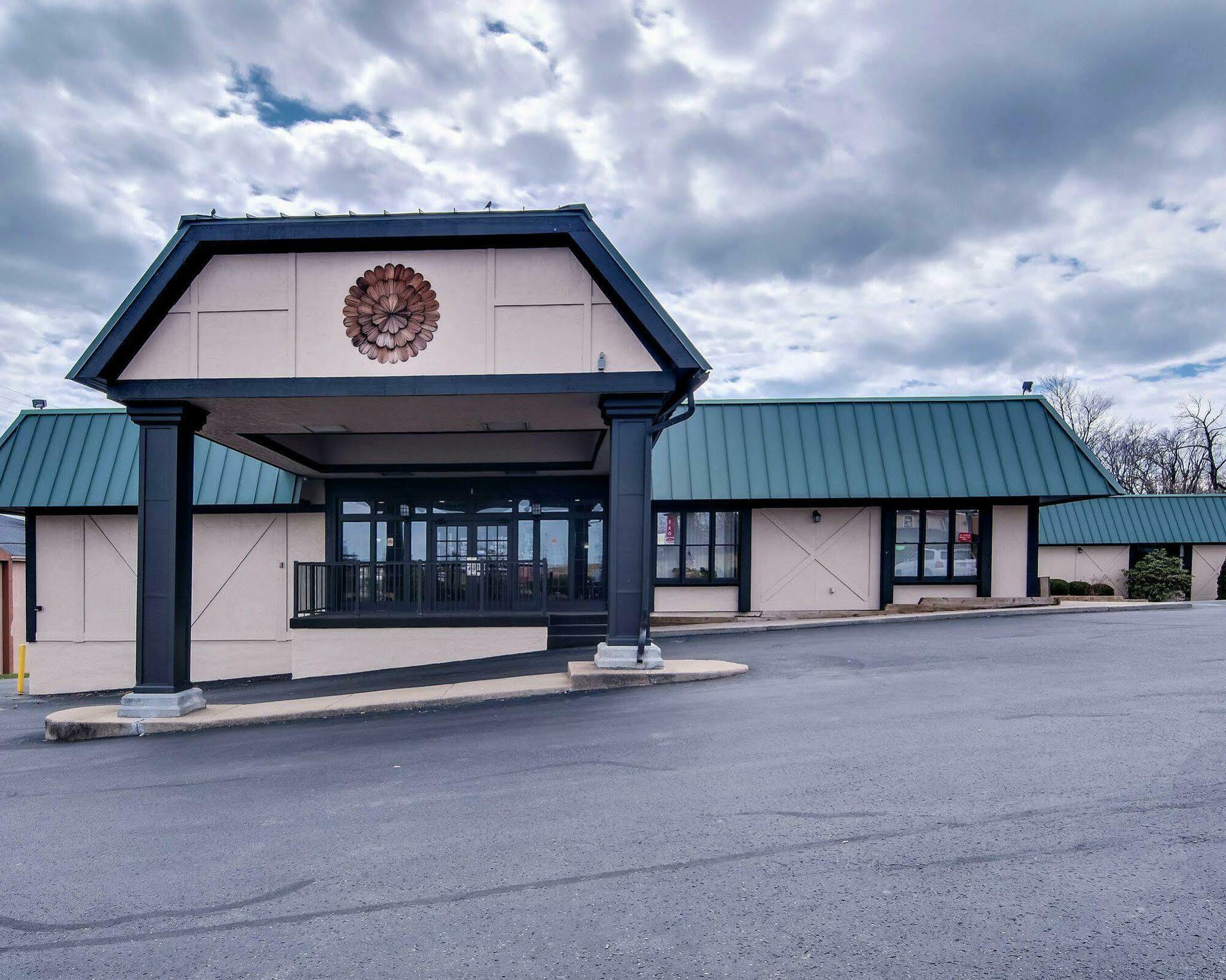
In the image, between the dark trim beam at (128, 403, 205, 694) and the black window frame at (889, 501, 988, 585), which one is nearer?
the dark trim beam at (128, 403, 205, 694)

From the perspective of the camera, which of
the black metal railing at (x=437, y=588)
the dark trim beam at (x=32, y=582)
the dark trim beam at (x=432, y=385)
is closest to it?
the dark trim beam at (x=432, y=385)

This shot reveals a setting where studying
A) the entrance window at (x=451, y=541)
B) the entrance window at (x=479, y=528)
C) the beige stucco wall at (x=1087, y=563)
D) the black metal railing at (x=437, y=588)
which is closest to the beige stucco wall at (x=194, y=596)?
the entrance window at (x=479, y=528)

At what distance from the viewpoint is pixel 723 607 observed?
689 inches

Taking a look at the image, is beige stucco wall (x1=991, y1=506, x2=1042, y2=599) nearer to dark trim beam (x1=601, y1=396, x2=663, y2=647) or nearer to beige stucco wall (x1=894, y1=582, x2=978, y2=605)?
beige stucco wall (x1=894, y1=582, x2=978, y2=605)

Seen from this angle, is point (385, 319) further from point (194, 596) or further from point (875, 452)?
point (875, 452)

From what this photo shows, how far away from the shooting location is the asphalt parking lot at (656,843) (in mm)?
3389

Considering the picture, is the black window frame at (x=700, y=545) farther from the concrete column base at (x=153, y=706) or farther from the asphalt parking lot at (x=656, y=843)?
the concrete column base at (x=153, y=706)

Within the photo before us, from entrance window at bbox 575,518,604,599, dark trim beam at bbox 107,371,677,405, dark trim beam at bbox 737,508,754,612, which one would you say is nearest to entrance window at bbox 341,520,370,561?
entrance window at bbox 575,518,604,599

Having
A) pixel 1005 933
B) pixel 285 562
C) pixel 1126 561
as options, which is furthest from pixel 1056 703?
pixel 1126 561

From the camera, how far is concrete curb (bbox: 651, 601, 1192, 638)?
15.2 metres

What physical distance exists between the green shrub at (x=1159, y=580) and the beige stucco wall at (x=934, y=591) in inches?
410

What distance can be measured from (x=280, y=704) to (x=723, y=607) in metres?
10.5

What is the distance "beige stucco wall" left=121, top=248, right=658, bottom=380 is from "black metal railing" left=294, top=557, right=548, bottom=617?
497 centimetres

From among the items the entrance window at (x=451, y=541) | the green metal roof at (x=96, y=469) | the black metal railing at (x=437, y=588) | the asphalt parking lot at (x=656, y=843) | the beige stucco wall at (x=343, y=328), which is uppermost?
the beige stucco wall at (x=343, y=328)
